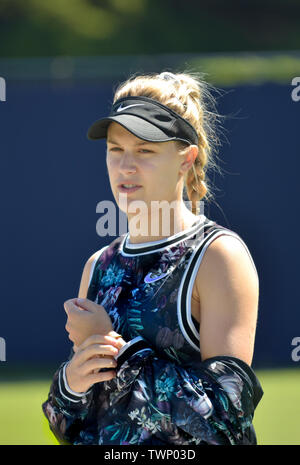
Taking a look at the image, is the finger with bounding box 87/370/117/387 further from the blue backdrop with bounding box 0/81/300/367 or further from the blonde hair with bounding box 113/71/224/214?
the blue backdrop with bounding box 0/81/300/367

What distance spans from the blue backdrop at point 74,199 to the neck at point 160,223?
13.2 ft

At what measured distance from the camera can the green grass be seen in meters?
4.08

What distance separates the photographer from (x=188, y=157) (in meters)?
1.99

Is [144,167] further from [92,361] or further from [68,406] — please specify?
[68,406]

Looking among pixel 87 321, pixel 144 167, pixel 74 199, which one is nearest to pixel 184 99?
pixel 144 167

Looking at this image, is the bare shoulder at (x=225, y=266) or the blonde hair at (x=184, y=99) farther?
the blonde hair at (x=184, y=99)

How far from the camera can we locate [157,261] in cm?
184

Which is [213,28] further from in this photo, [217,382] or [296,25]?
[217,382]

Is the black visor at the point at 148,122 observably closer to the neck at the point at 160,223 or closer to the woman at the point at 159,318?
the woman at the point at 159,318

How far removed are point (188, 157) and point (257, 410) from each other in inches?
129

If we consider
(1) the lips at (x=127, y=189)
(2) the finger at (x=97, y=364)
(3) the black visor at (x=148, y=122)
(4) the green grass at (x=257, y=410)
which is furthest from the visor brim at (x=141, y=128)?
(4) the green grass at (x=257, y=410)

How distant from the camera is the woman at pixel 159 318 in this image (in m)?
1.63

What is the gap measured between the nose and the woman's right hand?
43 centimetres

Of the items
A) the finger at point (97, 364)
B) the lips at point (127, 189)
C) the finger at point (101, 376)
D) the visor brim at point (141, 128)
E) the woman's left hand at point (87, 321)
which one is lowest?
the finger at point (101, 376)
